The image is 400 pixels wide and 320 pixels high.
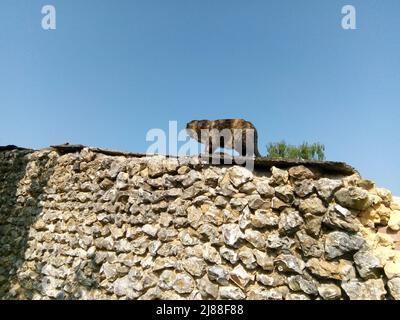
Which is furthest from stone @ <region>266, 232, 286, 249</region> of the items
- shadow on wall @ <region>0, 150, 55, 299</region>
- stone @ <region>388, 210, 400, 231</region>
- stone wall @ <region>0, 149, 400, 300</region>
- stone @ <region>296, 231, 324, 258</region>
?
shadow on wall @ <region>0, 150, 55, 299</region>

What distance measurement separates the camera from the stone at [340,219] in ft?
8.35

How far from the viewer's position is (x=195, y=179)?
11.4ft

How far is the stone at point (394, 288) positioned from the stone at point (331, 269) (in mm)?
262

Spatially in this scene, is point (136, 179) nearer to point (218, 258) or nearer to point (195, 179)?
point (195, 179)

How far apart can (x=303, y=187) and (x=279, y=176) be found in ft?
0.90

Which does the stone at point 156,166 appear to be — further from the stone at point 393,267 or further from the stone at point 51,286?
the stone at point 393,267

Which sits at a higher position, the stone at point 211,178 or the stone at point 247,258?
the stone at point 211,178

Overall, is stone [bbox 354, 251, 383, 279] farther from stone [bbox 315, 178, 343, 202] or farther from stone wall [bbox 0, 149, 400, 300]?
stone [bbox 315, 178, 343, 202]

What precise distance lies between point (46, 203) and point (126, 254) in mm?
2149

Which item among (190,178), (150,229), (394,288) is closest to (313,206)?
(394,288)

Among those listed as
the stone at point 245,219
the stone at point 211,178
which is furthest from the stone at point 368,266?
the stone at point 211,178

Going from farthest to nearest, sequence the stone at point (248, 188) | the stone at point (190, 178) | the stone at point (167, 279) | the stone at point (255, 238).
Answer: the stone at point (190, 178)
the stone at point (167, 279)
the stone at point (248, 188)
the stone at point (255, 238)

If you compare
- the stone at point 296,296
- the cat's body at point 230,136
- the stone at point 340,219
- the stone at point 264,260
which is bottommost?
the stone at point 296,296
